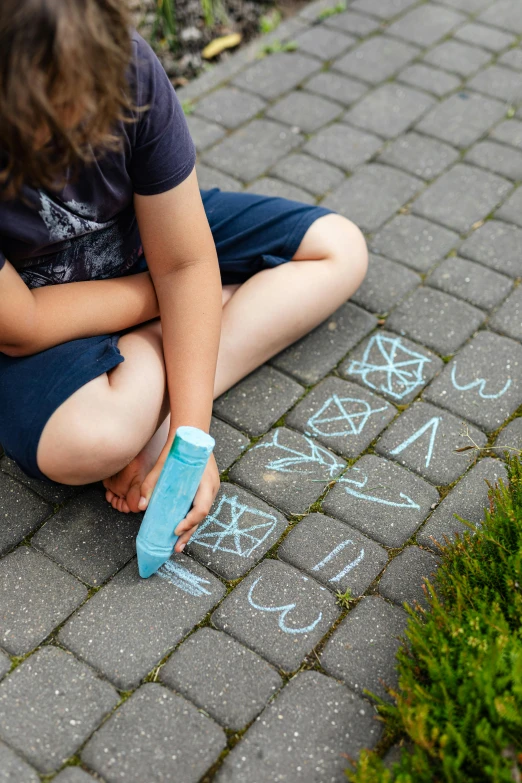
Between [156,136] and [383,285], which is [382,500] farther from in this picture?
[156,136]

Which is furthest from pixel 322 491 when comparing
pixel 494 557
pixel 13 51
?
pixel 13 51

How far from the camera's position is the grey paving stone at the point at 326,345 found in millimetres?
2477

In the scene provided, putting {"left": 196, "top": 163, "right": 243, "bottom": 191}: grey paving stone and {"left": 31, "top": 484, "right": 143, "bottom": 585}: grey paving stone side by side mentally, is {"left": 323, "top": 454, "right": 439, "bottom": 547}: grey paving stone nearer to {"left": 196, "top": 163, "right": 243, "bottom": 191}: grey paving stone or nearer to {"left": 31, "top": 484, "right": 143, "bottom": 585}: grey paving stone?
{"left": 31, "top": 484, "right": 143, "bottom": 585}: grey paving stone

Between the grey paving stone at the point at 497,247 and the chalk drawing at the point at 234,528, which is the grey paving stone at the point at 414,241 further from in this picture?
the chalk drawing at the point at 234,528

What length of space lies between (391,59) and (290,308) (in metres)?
1.86

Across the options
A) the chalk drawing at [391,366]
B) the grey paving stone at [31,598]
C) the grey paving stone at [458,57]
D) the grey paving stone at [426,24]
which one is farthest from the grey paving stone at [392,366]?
the grey paving stone at [426,24]

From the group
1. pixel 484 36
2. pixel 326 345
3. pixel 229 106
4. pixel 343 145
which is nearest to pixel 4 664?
pixel 326 345

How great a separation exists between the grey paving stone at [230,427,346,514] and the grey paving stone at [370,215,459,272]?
2.76 ft

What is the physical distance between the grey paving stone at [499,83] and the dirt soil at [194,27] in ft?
3.36

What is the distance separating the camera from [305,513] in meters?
2.10

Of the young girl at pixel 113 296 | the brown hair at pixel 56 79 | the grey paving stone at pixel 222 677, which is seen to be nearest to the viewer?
the brown hair at pixel 56 79

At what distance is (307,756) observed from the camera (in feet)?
5.39

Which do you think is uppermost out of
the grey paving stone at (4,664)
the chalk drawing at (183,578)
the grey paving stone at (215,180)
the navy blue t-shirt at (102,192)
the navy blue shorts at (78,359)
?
the navy blue t-shirt at (102,192)

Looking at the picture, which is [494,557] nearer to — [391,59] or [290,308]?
[290,308]
